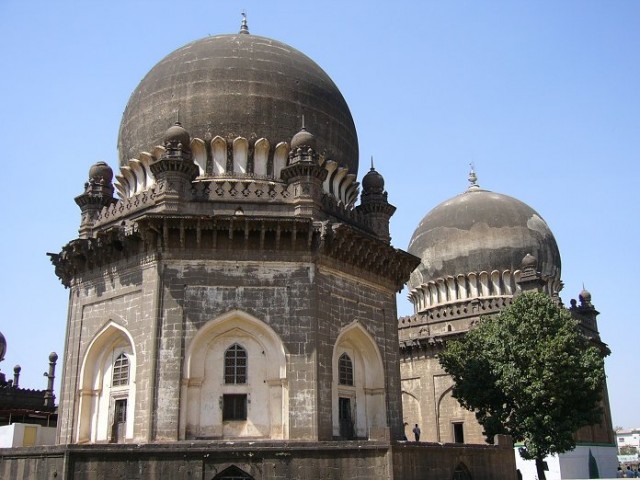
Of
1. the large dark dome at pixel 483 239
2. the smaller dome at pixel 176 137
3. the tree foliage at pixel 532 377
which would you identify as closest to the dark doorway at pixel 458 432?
the tree foliage at pixel 532 377

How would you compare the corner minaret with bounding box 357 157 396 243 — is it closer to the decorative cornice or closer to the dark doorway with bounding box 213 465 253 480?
the decorative cornice

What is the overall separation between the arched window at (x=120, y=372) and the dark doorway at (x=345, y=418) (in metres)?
5.27

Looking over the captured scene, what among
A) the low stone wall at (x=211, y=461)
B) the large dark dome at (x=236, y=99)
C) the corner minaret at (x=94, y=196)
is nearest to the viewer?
the low stone wall at (x=211, y=461)

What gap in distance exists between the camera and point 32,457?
44.5 ft

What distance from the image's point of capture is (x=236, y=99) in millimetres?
18781

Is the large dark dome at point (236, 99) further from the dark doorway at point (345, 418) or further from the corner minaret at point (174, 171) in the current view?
the dark doorway at point (345, 418)

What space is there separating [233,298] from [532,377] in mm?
9956

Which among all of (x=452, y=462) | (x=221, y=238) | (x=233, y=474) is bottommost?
(x=233, y=474)

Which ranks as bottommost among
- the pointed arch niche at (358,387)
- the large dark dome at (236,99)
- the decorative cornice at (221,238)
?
the pointed arch niche at (358,387)

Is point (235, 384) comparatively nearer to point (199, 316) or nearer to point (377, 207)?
point (199, 316)

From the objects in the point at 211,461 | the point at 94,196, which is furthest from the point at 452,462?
the point at 94,196

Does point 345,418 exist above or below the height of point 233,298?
below

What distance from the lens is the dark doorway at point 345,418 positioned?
17.0 metres

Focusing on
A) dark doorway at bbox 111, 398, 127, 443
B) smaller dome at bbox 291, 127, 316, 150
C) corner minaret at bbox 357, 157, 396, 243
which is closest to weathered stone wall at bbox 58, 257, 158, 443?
dark doorway at bbox 111, 398, 127, 443
